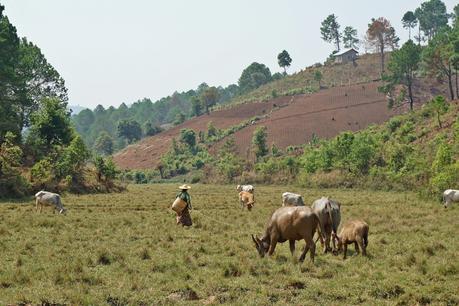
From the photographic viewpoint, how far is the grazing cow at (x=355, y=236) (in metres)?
15.8

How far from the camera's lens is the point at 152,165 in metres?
106

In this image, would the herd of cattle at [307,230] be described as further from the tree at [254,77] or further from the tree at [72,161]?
the tree at [254,77]

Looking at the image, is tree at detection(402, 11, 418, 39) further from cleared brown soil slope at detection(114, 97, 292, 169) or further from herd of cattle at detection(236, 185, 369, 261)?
herd of cattle at detection(236, 185, 369, 261)

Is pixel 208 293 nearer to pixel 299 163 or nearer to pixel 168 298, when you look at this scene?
pixel 168 298

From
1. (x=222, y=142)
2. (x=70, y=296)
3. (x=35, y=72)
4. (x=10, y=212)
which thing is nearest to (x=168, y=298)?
(x=70, y=296)

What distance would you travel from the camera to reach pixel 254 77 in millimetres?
177375

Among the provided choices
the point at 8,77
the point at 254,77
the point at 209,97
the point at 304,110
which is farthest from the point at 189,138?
the point at 254,77

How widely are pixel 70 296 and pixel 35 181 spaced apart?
33.3m

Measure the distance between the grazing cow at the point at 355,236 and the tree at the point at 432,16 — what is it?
513 ft

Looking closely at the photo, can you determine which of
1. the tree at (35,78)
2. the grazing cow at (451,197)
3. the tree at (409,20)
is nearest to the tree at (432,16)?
the tree at (409,20)

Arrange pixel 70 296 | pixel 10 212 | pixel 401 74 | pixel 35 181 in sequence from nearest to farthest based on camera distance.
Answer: pixel 70 296, pixel 10 212, pixel 35 181, pixel 401 74

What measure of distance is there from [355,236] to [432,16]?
157935 mm

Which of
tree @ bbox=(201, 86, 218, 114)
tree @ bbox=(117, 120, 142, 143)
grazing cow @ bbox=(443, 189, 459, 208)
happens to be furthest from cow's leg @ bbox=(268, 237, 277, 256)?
tree @ bbox=(117, 120, 142, 143)

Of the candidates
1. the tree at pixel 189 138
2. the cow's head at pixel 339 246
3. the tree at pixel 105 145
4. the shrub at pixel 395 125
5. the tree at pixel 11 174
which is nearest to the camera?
the cow's head at pixel 339 246
